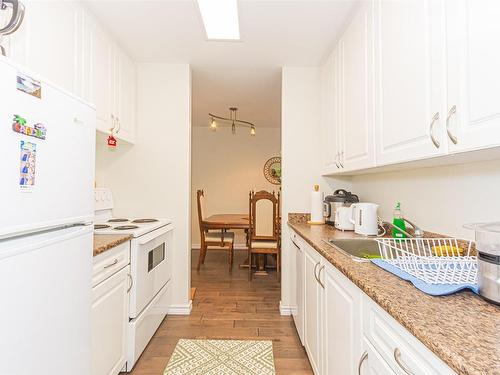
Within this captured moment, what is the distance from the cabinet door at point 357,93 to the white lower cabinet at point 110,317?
1.61 meters

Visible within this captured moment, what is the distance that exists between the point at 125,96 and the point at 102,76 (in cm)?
39

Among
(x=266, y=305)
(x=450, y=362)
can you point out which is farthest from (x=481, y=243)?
(x=266, y=305)

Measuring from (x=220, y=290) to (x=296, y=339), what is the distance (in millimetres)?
1251

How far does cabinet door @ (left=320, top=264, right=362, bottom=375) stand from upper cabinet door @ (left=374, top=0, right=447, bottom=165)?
0.62m

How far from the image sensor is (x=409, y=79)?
1.17 m

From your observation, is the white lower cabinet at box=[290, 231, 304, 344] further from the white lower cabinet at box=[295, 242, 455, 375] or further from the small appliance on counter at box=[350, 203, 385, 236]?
the small appliance on counter at box=[350, 203, 385, 236]

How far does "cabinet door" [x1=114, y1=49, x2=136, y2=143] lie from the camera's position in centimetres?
223

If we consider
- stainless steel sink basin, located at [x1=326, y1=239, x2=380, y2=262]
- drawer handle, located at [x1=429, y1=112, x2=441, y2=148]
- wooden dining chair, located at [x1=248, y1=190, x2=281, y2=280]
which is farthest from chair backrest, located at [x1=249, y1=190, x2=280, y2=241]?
drawer handle, located at [x1=429, y1=112, x2=441, y2=148]

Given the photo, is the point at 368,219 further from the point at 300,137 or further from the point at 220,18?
the point at 220,18

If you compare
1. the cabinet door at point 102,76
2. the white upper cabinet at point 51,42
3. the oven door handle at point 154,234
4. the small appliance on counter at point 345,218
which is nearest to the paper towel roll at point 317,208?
the small appliance on counter at point 345,218

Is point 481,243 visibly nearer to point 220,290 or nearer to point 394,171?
point 394,171

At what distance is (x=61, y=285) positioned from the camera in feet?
3.18

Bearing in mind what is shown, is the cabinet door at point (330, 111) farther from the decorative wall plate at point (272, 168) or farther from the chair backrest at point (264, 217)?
the decorative wall plate at point (272, 168)

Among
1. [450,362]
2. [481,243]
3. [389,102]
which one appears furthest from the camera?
[389,102]
